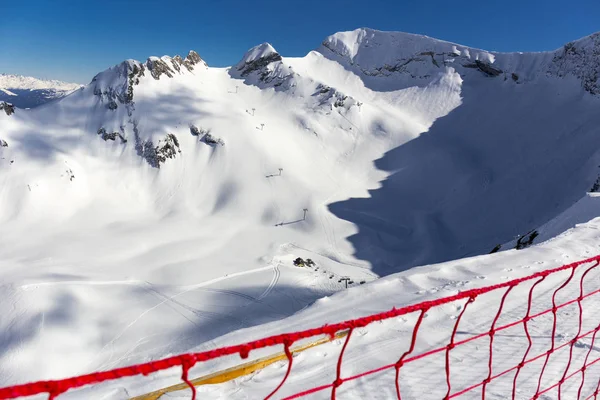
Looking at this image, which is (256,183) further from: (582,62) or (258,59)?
(582,62)

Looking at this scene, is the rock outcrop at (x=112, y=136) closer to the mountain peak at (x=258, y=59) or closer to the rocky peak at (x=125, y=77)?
the rocky peak at (x=125, y=77)

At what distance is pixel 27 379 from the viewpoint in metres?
22.4

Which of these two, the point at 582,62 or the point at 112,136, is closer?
the point at 582,62

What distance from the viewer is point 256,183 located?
181 ft

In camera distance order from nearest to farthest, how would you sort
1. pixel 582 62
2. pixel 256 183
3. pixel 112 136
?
1. pixel 256 183
2. pixel 582 62
3. pixel 112 136

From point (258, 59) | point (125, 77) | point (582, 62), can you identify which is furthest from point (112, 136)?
point (582, 62)

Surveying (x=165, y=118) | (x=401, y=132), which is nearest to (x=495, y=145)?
(x=401, y=132)

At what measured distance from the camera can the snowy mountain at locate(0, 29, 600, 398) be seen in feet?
95.2

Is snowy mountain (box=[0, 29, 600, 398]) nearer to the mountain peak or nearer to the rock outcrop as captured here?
the mountain peak

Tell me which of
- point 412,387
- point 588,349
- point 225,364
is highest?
point 225,364

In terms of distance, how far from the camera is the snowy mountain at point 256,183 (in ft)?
95.2

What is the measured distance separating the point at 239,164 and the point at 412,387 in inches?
2178

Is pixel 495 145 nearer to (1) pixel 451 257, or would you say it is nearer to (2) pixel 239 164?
(1) pixel 451 257

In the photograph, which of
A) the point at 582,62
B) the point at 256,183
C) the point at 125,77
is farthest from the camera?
the point at 125,77
